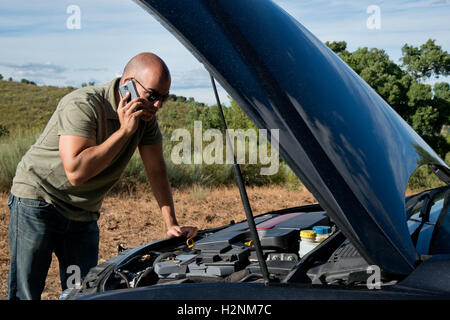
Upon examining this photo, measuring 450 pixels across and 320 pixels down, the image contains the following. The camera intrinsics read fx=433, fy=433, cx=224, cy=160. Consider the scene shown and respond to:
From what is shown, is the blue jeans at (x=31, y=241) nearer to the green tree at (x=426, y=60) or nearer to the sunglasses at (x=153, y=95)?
the sunglasses at (x=153, y=95)

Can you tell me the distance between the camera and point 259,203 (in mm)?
9211

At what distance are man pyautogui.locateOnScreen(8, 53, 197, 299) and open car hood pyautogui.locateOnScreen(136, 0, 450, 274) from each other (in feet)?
2.93

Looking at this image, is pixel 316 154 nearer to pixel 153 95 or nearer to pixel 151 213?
pixel 153 95

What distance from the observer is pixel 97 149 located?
88.1 inches

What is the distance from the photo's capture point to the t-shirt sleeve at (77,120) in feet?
7.61

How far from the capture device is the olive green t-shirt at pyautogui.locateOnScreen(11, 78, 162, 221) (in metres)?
2.54

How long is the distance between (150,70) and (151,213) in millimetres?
5933

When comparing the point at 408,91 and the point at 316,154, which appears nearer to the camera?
the point at 316,154

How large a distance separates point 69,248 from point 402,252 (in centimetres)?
209

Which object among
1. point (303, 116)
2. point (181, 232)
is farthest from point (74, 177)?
point (303, 116)
